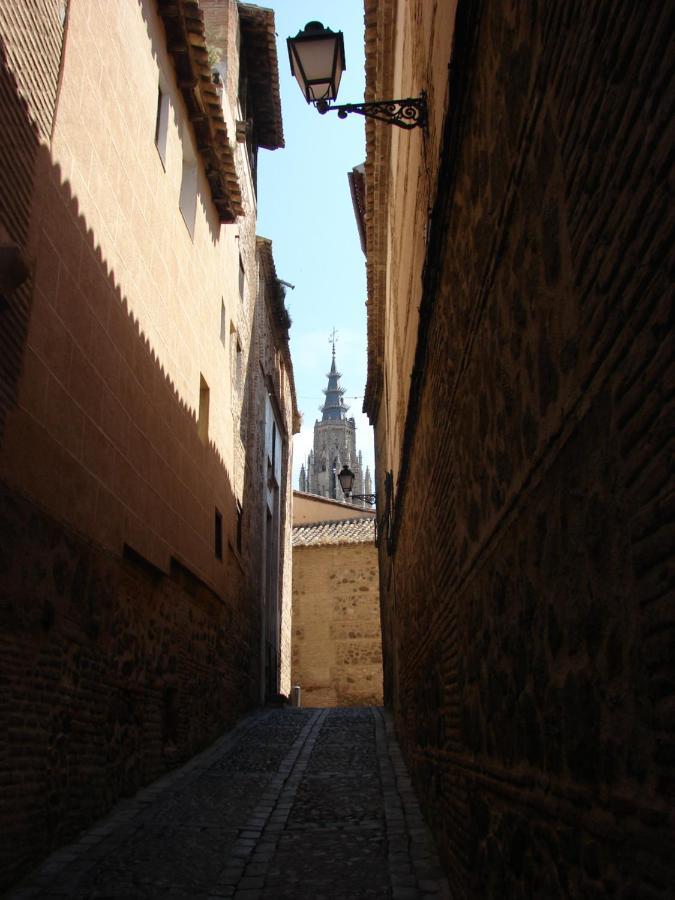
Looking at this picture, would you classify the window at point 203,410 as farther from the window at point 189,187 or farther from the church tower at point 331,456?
the church tower at point 331,456

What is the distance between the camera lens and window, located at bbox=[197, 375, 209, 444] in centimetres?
1147

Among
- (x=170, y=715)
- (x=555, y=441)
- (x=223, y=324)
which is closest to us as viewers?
(x=555, y=441)

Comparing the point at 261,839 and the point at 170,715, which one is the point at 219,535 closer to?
the point at 170,715

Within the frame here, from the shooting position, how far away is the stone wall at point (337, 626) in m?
22.8

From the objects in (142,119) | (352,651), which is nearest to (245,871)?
(142,119)

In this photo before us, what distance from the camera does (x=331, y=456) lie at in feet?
227

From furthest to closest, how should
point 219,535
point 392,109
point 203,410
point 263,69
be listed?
point 263,69
point 219,535
point 203,410
point 392,109

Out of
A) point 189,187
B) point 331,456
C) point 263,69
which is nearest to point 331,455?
point 331,456

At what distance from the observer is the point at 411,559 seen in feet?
26.0

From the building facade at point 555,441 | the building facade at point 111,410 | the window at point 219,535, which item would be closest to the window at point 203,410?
the building facade at point 111,410

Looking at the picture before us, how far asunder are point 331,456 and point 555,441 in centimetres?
6684

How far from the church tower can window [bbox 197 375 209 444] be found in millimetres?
52763

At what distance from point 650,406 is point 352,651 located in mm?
22070

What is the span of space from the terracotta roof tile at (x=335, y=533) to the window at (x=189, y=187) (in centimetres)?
1442
